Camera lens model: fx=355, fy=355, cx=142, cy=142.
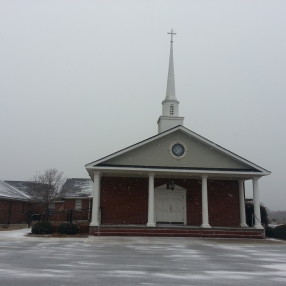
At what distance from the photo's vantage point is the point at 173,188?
24641 mm

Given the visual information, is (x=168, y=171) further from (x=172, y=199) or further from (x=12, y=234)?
(x=12, y=234)

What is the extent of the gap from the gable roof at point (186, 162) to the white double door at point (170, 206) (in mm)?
2995

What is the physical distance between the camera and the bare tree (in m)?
39.1

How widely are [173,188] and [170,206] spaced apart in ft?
4.26

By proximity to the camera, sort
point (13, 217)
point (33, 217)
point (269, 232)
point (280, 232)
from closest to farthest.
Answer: point (280, 232) → point (269, 232) → point (13, 217) → point (33, 217)

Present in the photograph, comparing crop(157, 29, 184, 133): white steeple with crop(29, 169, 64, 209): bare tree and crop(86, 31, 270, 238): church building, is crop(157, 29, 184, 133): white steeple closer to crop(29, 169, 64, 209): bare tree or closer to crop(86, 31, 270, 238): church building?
crop(86, 31, 270, 238): church building

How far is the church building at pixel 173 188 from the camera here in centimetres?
2148

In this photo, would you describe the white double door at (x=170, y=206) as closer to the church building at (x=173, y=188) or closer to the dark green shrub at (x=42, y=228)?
the church building at (x=173, y=188)

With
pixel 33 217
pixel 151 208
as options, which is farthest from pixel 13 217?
pixel 151 208

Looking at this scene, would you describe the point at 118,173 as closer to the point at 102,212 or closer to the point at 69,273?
the point at 102,212

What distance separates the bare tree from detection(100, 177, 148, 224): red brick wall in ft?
48.2

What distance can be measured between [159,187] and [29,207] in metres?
18.9

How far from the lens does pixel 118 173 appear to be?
23.6m

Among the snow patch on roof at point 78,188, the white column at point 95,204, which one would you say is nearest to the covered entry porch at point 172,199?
the white column at point 95,204
